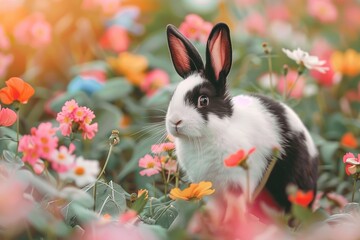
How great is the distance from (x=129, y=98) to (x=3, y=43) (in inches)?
27.1

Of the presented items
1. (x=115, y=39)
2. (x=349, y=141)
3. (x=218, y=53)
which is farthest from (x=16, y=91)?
(x=115, y=39)

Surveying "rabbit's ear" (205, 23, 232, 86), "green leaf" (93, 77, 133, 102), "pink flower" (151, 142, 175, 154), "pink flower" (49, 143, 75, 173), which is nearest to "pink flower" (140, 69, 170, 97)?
"green leaf" (93, 77, 133, 102)

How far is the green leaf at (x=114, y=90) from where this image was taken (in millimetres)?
3178

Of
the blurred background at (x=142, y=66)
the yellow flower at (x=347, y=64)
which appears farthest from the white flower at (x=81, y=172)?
the yellow flower at (x=347, y=64)

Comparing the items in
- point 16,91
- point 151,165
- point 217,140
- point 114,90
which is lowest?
point 114,90

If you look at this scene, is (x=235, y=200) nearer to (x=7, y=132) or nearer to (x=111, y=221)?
(x=111, y=221)

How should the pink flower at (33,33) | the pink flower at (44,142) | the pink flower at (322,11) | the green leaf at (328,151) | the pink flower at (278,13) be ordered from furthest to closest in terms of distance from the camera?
the pink flower at (278,13), the pink flower at (322,11), the pink flower at (33,33), the green leaf at (328,151), the pink flower at (44,142)

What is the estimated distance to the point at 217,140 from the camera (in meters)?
2.00

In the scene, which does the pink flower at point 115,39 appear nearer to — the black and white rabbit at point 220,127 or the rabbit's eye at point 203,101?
the black and white rabbit at point 220,127

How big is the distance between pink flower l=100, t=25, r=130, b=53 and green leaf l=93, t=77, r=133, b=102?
572mm

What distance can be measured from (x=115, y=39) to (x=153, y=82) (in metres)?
0.54

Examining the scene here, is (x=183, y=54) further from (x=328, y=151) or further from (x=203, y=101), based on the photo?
(x=328, y=151)

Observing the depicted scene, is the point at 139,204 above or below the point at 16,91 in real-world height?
below

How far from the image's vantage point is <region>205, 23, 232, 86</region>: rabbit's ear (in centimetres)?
196
